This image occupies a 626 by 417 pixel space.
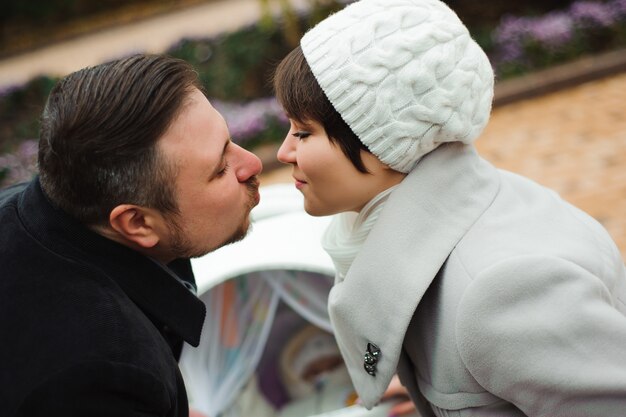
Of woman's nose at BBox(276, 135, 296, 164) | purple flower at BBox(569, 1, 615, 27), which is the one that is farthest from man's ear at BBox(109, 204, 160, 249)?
purple flower at BBox(569, 1, 615, 27)

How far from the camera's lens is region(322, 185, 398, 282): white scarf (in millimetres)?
1636

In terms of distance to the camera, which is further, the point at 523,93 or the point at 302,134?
the point at 523,93

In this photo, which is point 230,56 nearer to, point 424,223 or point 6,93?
point 6,93

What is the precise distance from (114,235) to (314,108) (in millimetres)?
583

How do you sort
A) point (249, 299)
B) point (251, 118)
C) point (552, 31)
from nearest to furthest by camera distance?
1. point (249, 299)
2. point (251, 118)
3. point (552, 31)

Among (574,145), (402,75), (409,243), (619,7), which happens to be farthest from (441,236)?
(619,7)

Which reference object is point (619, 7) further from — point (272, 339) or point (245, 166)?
point (245, 166)

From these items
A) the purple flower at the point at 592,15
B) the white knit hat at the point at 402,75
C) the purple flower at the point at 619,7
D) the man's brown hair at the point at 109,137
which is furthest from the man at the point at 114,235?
the purple flower at the point at 619,7

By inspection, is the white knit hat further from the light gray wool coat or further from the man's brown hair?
the man's brown hair

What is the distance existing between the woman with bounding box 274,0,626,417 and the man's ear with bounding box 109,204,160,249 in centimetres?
37

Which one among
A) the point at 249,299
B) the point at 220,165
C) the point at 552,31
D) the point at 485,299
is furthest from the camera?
the point at 552,31

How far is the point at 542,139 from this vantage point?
4.85 metres

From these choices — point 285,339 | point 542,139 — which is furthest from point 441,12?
point 542,139

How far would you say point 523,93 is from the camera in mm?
5660
